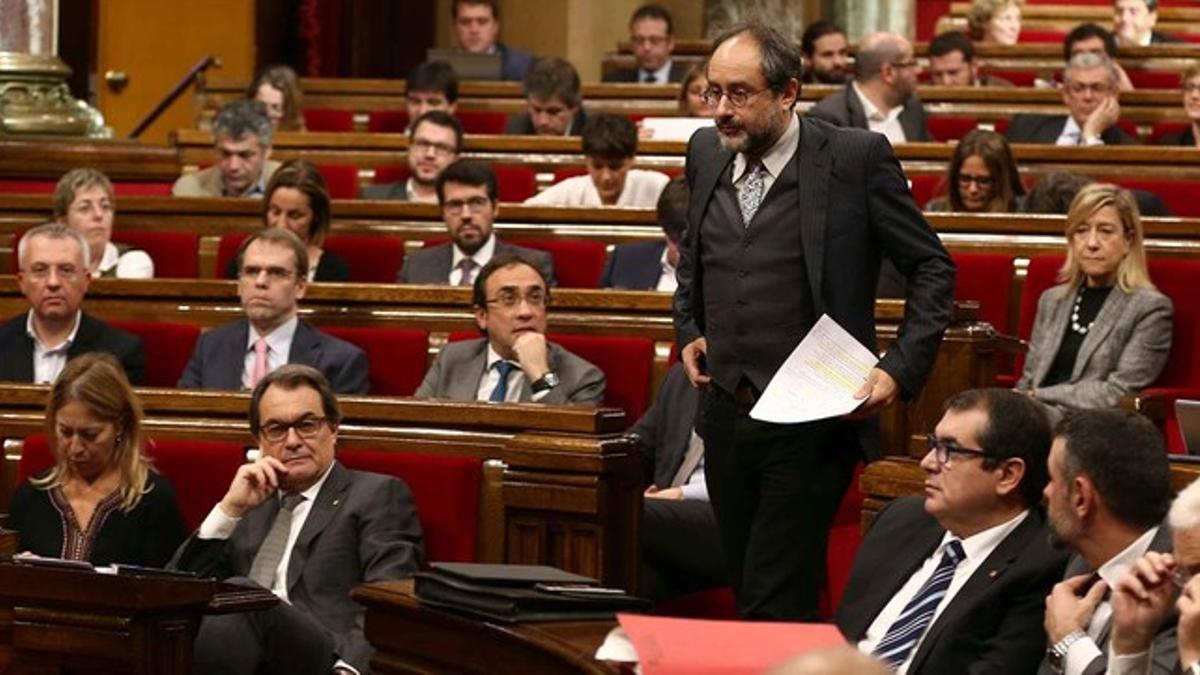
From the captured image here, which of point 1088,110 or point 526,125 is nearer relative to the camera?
point 1088,110

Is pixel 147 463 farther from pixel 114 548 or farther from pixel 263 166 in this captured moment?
pixel 263 166

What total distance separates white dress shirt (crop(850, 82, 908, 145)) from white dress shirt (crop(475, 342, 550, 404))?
11.7 feet

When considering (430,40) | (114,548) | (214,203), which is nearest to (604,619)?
(114,548)

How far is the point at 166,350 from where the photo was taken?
5.87m

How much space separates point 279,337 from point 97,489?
116 centimetres

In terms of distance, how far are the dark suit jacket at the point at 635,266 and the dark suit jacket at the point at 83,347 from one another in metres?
1.41

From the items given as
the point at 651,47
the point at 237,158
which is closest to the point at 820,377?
the point at 237,158

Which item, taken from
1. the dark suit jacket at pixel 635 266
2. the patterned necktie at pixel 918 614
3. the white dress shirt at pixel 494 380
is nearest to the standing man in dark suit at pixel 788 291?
the patterned necktie at pixel 918 614

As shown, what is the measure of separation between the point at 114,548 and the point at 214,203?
286cm

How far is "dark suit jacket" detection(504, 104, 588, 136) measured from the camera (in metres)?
9.08

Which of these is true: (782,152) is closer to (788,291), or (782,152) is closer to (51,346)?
(788,291)

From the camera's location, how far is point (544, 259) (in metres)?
6.44

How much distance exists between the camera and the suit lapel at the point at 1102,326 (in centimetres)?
580

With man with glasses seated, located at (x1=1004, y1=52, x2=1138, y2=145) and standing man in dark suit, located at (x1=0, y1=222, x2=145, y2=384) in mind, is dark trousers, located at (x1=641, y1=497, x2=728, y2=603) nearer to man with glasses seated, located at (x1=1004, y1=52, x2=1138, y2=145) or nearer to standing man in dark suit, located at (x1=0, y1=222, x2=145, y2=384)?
standing man in dark suit, located at (x1=0, y1=222, x2=145, y2=384)
